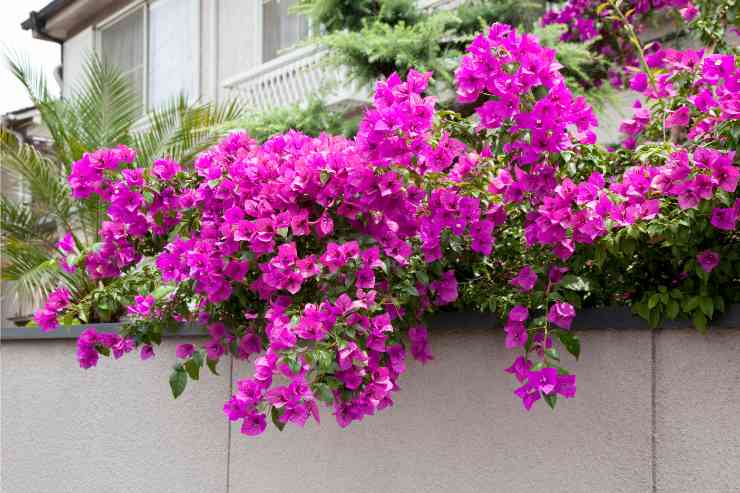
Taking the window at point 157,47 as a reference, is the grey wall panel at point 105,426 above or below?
below

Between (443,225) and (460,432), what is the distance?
0.82m

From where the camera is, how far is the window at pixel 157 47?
1091 cm

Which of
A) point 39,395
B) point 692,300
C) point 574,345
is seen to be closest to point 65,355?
point 39,395

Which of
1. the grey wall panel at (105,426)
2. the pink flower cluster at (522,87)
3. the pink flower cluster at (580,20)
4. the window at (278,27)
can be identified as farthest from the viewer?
the window at (278,27)

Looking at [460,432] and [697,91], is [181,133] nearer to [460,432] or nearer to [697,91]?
[460,432]

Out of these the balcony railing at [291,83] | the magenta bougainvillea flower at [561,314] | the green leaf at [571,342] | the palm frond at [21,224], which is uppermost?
the balcony railing at [291,83]

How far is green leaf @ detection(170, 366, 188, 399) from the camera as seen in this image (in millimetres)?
3006

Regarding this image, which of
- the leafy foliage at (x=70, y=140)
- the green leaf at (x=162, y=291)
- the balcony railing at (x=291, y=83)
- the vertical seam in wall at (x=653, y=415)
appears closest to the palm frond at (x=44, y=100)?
the leafy foliage at (x=70, y=140)

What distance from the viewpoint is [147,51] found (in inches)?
462

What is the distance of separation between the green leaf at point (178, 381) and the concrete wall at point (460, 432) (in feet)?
2.49

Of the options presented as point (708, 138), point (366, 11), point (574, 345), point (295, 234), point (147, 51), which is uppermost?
point (147, 51)

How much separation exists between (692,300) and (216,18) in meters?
8.90

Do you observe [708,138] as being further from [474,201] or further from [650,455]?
[650,455]

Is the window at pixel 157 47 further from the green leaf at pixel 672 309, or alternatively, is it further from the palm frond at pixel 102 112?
the green leaf at pixel 672 309
